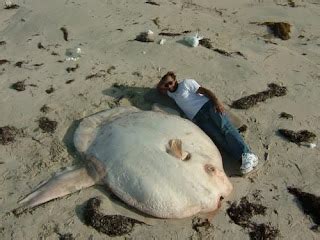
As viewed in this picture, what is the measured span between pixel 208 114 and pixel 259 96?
1018 mm

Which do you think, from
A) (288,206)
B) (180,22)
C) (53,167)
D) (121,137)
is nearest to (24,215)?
(53,167)

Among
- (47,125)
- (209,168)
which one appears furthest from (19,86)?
(209,168)

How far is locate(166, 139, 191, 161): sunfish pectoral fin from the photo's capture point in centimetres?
560

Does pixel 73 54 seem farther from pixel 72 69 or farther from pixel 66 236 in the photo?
pixel 66 236

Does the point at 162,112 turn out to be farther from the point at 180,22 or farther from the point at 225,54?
the point at 180,22

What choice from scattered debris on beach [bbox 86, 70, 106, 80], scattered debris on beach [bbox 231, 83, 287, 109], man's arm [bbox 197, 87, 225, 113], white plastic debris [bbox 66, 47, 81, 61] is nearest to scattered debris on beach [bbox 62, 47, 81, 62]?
white plastic debris [bbox 66, 47, 81, 61]

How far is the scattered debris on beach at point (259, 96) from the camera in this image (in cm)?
724

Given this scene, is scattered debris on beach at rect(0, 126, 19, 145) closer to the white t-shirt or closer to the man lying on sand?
the man lying on sand

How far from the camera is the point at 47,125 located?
22.3ft

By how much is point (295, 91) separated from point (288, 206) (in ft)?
7.40

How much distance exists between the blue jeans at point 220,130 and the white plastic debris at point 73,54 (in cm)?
229

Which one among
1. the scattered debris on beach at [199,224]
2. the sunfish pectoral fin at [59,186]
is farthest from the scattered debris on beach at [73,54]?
the scattered debris on beach at [199,224]

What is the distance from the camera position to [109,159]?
577 cm

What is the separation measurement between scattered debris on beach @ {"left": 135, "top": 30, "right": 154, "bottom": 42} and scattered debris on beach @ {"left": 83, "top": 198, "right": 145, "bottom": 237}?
359cm
